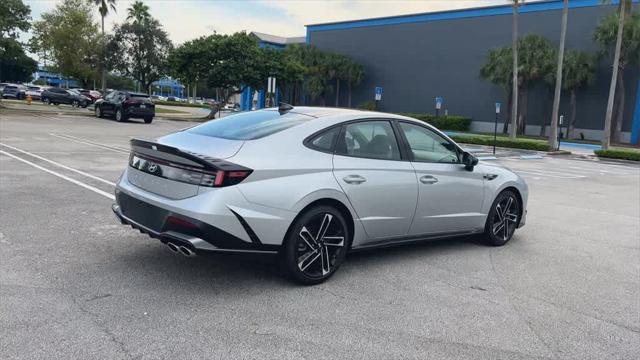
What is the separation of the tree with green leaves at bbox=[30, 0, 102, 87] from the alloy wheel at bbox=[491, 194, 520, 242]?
48.3 metres

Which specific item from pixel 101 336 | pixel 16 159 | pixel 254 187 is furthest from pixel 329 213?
pixel 16 159

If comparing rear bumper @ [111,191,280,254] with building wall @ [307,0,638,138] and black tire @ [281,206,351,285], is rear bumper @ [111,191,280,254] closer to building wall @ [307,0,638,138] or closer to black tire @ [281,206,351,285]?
black tire @ [281,206,351,285]

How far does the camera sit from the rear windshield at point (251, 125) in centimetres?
484

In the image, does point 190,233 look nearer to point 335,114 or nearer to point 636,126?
point 335,114

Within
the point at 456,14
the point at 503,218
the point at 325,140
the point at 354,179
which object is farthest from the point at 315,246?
the point at 456,14

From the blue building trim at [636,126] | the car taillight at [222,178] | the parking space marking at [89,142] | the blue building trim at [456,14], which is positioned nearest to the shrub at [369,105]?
the blue building trim at [456,14]

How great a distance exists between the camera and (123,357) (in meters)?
3.28

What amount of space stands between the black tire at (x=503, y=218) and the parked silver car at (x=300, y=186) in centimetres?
48

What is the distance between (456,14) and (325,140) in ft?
160

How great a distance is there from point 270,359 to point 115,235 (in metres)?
3.38

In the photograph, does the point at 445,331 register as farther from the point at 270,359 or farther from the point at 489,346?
the point at 270,359

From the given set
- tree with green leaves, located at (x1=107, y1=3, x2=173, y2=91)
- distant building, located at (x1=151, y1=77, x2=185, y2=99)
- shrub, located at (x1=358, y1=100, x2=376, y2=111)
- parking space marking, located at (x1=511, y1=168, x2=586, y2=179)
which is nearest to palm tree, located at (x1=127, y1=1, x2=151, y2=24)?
tree with green leaves, located at (x1=107, y1=3, x2=173, y2=91)

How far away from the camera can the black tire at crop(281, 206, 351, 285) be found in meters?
4.53

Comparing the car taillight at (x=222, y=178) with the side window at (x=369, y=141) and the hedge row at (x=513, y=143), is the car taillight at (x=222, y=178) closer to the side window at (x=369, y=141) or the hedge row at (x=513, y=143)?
the side window at (x=369, y=141)
